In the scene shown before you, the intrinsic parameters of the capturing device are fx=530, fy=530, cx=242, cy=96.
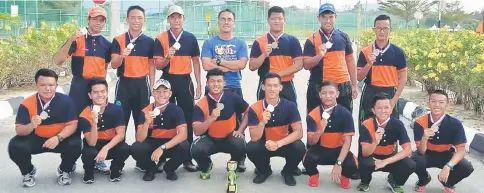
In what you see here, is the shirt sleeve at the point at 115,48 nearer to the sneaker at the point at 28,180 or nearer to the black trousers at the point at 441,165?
the sneaker at the point at 28,180

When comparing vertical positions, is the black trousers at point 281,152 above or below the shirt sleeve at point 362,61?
below

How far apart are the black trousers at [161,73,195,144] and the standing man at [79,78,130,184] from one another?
772 mm

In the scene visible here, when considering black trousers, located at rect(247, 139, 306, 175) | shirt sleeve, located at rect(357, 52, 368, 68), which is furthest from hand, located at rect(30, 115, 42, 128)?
shirt sleeve, located at rect(357, 52, 368, 68)

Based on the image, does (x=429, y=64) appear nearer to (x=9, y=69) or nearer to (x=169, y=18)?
(x=169, y=18)

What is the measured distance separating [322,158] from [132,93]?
2240 millimetres

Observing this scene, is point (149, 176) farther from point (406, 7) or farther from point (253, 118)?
point (406, 7)

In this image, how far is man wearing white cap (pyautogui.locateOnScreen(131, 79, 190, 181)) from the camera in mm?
5316

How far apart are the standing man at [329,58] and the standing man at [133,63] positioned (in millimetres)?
1806

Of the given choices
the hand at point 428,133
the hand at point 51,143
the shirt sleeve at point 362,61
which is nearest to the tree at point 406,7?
the shirt sleeve at point 362,61

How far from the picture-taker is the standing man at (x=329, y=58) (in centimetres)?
582

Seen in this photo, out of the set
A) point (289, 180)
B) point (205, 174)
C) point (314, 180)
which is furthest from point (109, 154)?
point (314, 180)

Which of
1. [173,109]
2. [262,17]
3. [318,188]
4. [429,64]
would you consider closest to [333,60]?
[318,188]

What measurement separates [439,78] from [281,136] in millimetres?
5589

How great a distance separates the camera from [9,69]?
35.3ft
